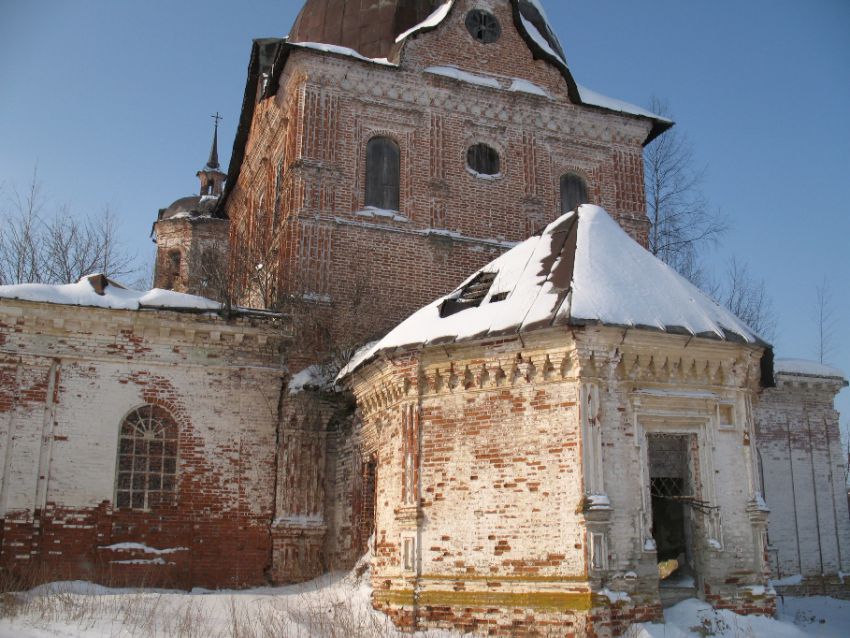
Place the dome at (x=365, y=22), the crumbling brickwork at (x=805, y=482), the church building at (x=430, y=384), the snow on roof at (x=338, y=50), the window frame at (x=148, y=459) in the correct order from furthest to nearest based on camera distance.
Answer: the dome at (x=365, y=22), the crumbling brickwork at (x=805, y=482), the snow on roof at (x=338, y=50), the window frame at (x=148, y=459), the church building at (x=430, y=384)

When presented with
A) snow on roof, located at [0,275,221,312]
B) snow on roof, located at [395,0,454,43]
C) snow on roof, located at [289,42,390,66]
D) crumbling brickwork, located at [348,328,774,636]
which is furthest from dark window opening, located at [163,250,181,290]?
crumbling brickwork, located at [348,328,774,636]

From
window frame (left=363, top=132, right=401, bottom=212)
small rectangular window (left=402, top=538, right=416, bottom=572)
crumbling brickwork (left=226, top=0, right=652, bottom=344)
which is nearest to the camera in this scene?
→ small rectangular window (left=402, top=538, right=416, bottom=572)

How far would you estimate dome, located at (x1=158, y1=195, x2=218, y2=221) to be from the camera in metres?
29.1

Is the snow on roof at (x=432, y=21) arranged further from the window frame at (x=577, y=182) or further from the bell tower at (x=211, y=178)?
the bell tower at (x=211, y=178)

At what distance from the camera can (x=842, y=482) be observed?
60.2 feet

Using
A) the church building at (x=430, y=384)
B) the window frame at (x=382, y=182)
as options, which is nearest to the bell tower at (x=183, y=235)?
the church building at (x=430, y=384)

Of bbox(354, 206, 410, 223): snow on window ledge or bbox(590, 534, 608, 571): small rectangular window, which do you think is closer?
bbox(590, 534, 608, 571): small rectangular window

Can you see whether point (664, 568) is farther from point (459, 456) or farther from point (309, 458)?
point (309, 458)

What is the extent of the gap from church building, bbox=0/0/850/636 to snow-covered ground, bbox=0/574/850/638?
1.14 ft

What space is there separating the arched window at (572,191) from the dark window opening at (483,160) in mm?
1517

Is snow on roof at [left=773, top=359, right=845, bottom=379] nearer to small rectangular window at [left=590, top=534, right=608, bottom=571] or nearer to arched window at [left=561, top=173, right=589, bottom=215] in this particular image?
arched window at [left=561, top=173, right=589, bottom=215]

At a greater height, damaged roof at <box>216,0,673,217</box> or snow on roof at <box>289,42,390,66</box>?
damaged roof at <box>216,0,673,217</box>

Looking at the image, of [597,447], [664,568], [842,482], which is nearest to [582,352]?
[597,447]

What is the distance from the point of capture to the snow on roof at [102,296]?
45.3 ft
